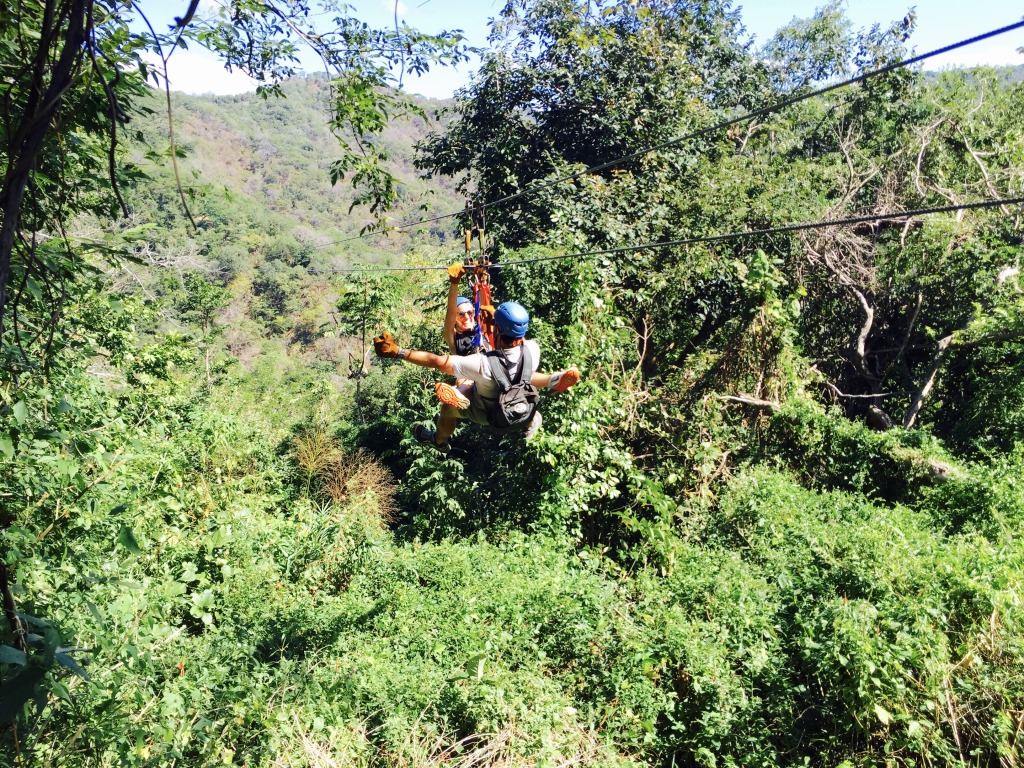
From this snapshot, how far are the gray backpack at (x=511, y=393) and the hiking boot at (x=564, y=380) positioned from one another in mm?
246

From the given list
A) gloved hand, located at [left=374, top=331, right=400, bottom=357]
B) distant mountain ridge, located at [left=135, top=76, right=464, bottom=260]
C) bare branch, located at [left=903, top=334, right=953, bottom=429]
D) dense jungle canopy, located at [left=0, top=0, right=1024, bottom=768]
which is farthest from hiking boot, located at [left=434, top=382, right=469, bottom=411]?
distant mountain ridge, located at [left=135, top=76, right=464, bottom=260]

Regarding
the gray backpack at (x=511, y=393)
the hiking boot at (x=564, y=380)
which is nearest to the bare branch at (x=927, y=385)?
the hiking boot at (x=564, y=380)

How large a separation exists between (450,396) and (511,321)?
23.1 inches

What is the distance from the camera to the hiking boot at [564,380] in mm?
4496

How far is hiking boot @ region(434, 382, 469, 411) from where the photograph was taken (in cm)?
424

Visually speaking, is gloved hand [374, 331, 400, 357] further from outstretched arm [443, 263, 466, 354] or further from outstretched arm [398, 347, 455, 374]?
outstretched arm [443, 263, 466, 354]

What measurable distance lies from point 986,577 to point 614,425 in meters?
4.51

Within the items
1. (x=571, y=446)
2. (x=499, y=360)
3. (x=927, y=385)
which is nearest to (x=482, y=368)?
(x=499, y=360)

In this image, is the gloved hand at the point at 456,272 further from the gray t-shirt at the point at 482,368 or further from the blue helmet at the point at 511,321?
the gray t-shirt at the point at 482,368

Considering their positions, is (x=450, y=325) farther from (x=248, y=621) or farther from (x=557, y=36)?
(x=557, y=36)

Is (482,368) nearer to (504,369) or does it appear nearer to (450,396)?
(504,369)

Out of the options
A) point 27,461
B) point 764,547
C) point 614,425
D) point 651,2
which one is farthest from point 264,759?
point 651,2

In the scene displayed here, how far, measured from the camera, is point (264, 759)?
394 centimetres

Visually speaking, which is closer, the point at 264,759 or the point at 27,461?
the point at 27,461
